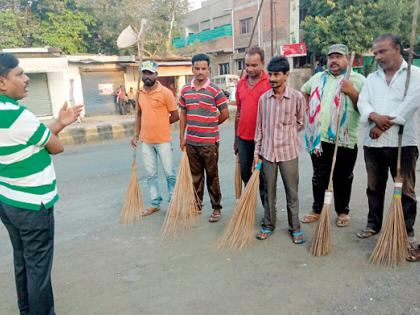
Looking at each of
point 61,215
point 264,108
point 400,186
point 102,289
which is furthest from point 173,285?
point 61,215

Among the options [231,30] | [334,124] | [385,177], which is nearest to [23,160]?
[334,124]

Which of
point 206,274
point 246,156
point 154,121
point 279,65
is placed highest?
point 279,65

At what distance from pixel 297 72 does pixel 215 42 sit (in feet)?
30.1

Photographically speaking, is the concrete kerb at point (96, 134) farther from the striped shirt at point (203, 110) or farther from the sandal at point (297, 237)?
the sandal at point (297, 237)

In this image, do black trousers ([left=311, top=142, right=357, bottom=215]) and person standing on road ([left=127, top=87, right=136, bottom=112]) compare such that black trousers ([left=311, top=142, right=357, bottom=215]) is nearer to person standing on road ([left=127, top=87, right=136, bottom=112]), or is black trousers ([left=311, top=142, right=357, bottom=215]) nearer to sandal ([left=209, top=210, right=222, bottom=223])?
sandal ([left=209, top=210, right=222, bottom=223])

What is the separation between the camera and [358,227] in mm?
3393

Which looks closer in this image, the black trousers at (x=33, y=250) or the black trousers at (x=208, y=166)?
the black trousers at (x=33, y=250)

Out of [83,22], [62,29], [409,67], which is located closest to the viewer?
[409,67]

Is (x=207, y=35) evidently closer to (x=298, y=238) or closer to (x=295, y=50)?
(x=295, y=50)

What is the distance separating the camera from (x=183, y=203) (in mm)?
3707

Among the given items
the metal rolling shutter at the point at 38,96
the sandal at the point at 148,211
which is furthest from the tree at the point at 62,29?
the sandal at the point at 148,211

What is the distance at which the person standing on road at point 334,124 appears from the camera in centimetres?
310

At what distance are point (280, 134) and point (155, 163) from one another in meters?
1.54

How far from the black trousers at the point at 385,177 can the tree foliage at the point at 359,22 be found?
1703 cm
